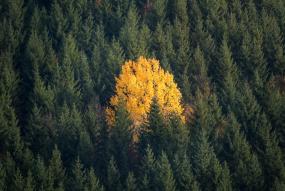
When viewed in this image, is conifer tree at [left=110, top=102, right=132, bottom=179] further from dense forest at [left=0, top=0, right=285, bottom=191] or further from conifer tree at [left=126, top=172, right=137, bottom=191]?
conifer tree at [left=126, top=172, right=137, bottom=191]

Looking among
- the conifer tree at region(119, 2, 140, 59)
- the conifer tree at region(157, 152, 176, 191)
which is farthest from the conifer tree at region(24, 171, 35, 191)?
the conifer tree at region(119, 2, 140, 59)

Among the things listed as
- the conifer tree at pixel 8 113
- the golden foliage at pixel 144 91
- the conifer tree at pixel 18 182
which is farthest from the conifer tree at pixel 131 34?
the conifer tree at pixel 18 182

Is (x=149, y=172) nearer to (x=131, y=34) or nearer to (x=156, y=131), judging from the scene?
(x=156, y=131)

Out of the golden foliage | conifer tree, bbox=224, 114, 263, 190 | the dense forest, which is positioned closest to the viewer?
conifer tree, bbox=224, 114, 263, 190

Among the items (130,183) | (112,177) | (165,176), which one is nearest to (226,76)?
(165,176)

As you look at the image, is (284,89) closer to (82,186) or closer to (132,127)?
(132,127)

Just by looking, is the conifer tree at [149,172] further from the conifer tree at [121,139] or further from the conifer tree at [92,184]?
the conifer tree at [92,184]

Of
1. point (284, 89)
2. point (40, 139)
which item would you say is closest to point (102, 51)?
point (40, 139)
